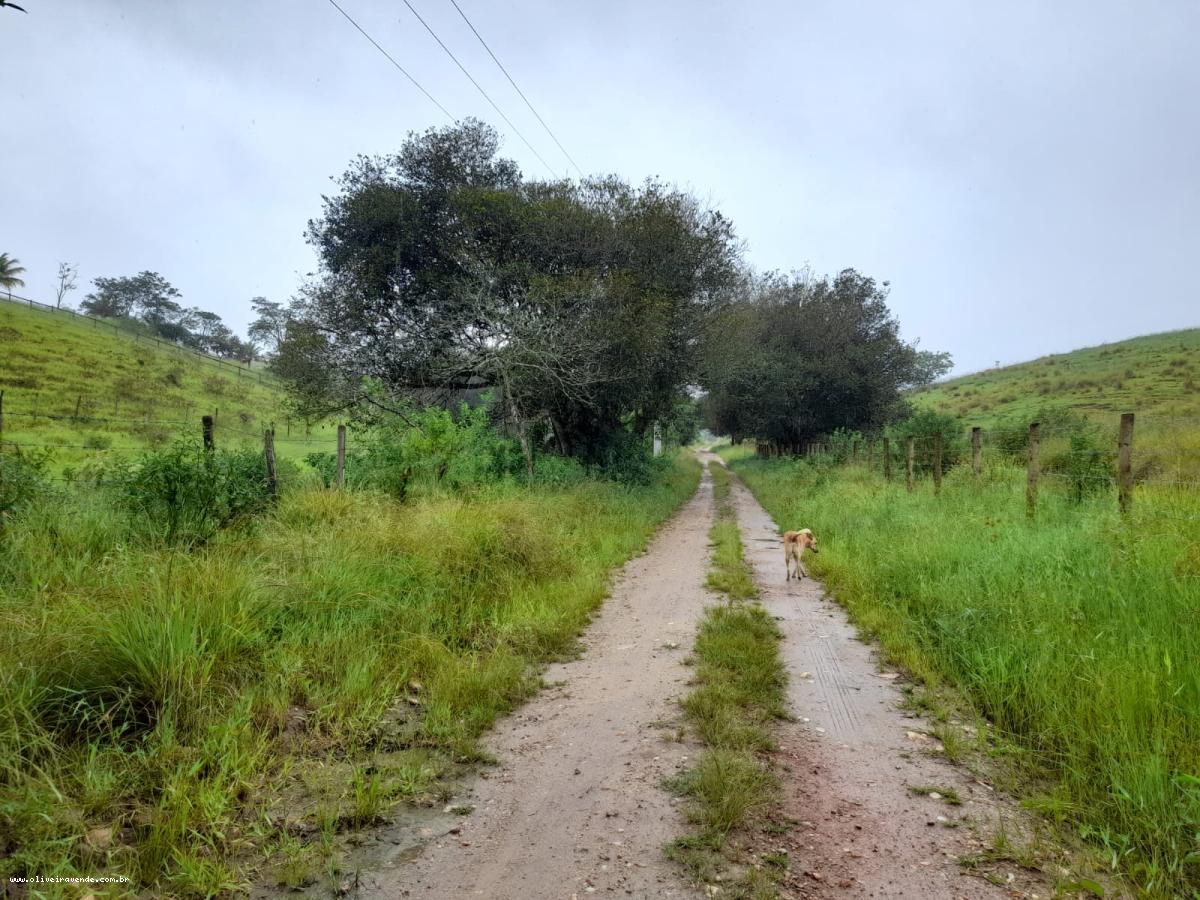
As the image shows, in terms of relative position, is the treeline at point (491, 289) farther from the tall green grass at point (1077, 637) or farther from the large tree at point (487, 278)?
the tall green grass at point (1077, 637)

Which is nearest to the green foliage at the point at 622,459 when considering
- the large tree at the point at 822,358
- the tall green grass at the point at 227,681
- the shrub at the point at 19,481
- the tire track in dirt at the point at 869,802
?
the large tree at the point at 822,358

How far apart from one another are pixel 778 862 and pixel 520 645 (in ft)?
10.7

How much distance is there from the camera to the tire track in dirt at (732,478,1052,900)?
2.39m

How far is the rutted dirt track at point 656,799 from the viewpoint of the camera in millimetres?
2430

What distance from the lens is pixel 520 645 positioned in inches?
214

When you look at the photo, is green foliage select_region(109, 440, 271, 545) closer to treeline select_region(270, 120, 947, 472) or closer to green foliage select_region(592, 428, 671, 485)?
treeline select_region(270, 120, 947, 472)

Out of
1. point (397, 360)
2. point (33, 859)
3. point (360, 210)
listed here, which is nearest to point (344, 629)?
point (33, 859)

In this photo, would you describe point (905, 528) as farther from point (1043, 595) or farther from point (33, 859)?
point (33, 859)

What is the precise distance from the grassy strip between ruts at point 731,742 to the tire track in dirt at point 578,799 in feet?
0.40

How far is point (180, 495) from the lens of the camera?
561 cm

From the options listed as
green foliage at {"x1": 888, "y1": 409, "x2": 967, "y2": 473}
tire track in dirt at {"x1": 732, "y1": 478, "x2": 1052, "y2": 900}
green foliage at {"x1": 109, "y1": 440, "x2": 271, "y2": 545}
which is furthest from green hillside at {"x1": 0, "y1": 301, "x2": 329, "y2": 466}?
green foliage at {"x1": 888, "y1": 409, "x2": 967, "y2": 473}

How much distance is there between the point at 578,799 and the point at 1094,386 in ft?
131

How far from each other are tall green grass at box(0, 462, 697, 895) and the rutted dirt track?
1.41 ft

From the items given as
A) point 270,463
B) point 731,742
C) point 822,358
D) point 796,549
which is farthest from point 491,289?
point 822,358
